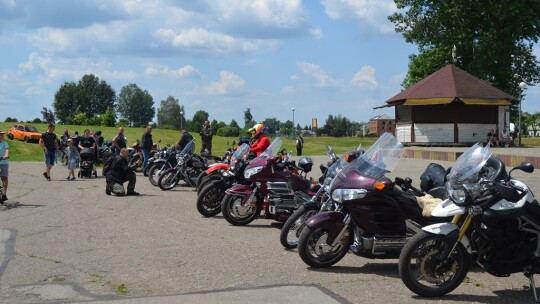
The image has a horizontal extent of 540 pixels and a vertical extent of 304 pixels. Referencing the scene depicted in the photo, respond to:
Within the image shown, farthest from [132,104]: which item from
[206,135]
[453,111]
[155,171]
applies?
[155,171]

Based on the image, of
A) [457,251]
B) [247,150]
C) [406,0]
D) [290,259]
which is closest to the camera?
[457,251]

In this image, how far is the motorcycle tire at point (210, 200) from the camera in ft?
37.6

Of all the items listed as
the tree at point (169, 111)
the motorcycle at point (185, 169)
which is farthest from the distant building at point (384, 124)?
the tree at point (169, 111)

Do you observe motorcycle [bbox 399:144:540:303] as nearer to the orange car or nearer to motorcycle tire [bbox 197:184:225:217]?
motorcycle tire [bbox 197:184:225:217]

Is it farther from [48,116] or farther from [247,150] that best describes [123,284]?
[48,116]

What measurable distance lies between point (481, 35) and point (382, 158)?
39.9 meters

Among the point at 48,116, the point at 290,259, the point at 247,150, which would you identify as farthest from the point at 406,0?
the point at 48,116

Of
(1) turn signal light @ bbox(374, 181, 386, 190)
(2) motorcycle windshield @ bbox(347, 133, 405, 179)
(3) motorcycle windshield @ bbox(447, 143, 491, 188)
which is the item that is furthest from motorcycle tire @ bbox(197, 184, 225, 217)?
(3) motorcycle windshield @ bbox(447, 143, 491, 188)

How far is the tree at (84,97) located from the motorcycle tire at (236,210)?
139 meters

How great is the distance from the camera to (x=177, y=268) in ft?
23.8

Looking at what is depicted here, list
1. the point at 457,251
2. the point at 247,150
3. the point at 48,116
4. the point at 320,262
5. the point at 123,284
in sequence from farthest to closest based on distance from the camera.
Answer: the point at 48,116 → the point at 247,150 → the point at 320,262 → the point at 123,284 → the point at 457,251

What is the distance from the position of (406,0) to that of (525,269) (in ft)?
144

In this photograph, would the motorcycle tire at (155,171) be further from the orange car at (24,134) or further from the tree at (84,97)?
the tree at (84,97)

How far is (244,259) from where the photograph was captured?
7754 millimetres
